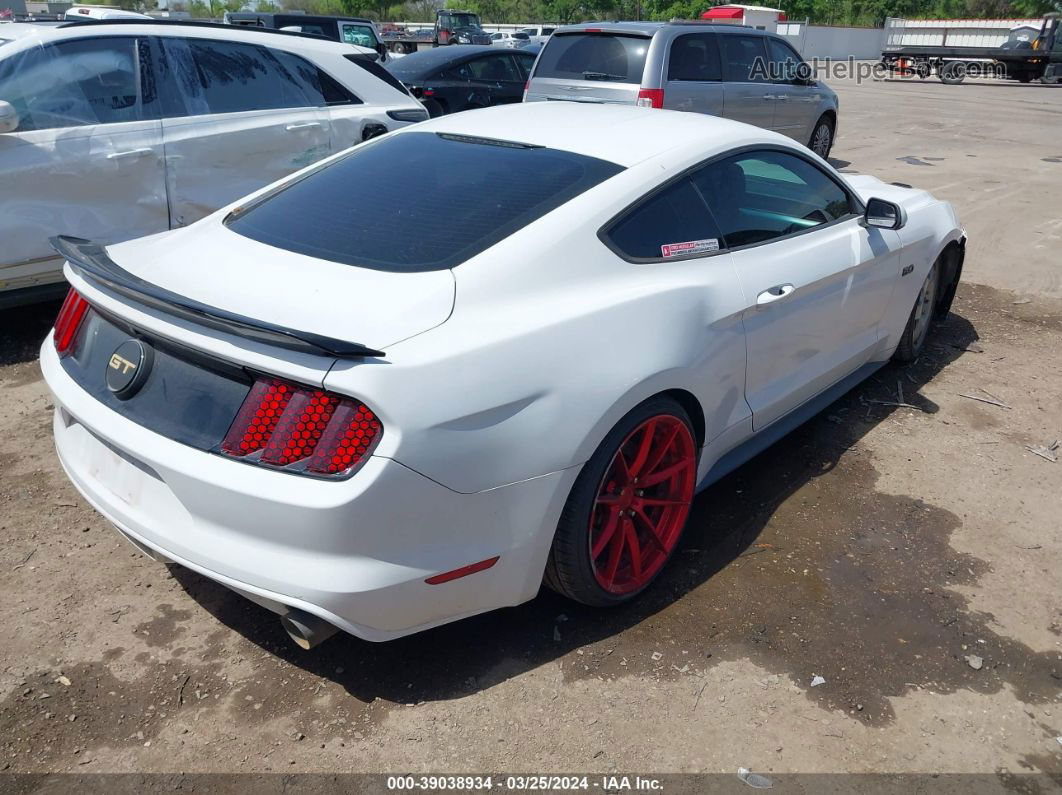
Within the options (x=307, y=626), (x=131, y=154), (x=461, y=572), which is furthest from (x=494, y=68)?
(x=307, y=626)

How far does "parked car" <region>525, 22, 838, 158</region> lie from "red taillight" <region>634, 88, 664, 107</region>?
0.03 ft

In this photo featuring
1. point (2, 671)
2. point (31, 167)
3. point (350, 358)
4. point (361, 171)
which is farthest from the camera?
point (31, 167)

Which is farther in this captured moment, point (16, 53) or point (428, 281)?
point (16, 53)

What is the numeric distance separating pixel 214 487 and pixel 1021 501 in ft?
10.8

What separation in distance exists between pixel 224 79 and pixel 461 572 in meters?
4.51

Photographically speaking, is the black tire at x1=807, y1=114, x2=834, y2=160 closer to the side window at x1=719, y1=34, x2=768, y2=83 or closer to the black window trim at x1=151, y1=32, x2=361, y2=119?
the side window at x1=719, y1=34, x2=768, y2=83

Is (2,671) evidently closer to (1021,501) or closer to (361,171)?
(361,171)

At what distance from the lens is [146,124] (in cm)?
529

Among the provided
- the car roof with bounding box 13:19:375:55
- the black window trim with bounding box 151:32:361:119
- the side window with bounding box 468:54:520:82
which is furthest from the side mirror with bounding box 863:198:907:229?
the side window with bounding box 468:54:520:82

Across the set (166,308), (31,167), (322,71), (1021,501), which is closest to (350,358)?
(166,308)

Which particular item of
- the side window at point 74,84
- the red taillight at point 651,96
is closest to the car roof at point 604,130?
the side window at point 74,84

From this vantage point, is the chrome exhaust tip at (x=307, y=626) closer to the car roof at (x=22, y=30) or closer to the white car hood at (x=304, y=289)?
the white car hood at (x=304, y=289)

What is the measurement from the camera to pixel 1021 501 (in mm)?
3811

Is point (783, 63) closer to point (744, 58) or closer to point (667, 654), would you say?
point (744, 58)
